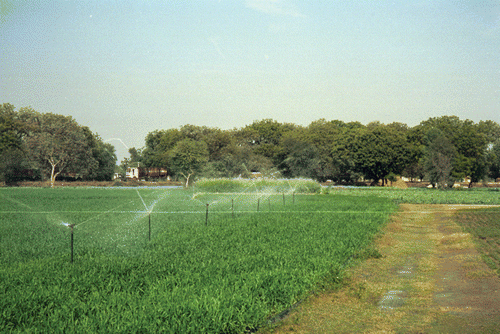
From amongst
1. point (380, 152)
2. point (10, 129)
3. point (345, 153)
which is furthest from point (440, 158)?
point (10, 129)

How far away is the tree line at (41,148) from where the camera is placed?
132 ft

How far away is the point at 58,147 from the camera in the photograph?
40.7 metres

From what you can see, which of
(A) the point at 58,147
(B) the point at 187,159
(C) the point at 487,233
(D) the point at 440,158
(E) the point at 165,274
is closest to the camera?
(E) the point at 165,274

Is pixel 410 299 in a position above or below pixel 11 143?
below

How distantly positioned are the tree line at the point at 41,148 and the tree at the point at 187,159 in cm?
1000

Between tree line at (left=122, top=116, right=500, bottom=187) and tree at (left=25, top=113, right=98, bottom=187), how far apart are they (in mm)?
12737

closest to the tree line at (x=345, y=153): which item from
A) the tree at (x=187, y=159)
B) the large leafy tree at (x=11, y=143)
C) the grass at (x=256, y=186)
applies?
the tree at (x=187, y=159)

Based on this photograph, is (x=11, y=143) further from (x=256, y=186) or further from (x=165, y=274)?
(x=165, y=274)

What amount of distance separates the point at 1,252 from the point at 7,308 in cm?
521

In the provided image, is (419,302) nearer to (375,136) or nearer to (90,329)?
(90,329)

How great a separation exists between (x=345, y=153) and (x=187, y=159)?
24326mm

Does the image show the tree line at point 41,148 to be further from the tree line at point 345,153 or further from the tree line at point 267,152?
the tree line at point 345,153

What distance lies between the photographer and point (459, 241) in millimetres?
13633

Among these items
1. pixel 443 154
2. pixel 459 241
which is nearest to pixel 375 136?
pixel 443 154
